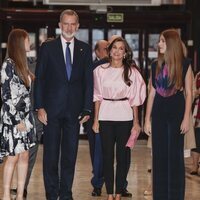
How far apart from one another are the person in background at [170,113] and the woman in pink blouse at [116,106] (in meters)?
0.38

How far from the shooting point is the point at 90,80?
562 centimetres

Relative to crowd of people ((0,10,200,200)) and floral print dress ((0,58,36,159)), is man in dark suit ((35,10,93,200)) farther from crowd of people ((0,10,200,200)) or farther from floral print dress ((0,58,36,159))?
floral print dress ((0,58,36,159))

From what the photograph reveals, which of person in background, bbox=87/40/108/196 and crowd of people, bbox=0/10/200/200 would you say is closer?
crowd of people, bbox=0/10/200/200

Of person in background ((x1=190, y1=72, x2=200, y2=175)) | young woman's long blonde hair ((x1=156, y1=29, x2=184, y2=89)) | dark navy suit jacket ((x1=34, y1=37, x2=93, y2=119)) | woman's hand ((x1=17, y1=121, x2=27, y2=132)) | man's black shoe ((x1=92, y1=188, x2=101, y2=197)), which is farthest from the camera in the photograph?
person in background ((x1=190, y1=72, x2=200, y2=175))

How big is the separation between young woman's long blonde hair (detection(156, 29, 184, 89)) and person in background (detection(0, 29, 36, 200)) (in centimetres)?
129

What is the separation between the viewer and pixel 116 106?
5.76 m

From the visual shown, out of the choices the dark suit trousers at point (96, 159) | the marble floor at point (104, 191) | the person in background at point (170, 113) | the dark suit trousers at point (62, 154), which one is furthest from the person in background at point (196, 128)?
the dark suit trousers at point (62, 154)

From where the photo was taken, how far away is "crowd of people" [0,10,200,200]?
17.5ft

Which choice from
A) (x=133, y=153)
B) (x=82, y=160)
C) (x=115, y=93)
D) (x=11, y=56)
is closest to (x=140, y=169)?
(x=82, y=160)

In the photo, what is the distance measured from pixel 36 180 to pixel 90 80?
212cm

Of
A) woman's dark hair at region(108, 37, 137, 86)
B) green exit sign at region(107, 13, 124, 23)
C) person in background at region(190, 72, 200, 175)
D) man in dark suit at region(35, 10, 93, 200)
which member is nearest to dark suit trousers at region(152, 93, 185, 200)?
woman's dark hair at region(108, 37, 137, 86)

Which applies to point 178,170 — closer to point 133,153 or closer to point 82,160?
point 82,160

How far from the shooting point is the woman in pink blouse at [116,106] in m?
5.75

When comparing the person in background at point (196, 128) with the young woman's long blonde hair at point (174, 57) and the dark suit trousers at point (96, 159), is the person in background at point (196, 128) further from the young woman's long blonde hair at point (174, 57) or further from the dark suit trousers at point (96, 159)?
the young woman's long blonde hair at point (174, 57)
